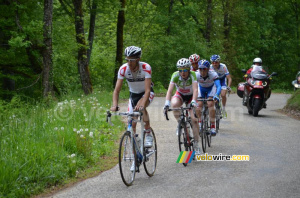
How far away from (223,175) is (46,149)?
10.3 ft

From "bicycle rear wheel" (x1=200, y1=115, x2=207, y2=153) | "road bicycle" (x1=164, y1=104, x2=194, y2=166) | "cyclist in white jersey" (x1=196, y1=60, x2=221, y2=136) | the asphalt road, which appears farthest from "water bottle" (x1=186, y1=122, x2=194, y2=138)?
"cyclist in white jersey" (x1=196, y1=60, x2=221, y2=136)

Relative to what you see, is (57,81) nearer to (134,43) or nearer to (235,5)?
(134,43)

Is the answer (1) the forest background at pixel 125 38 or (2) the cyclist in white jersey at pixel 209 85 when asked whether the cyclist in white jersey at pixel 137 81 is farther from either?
(1) the forest background at pixel 125 38

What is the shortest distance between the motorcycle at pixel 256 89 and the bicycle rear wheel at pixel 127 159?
9728 mm

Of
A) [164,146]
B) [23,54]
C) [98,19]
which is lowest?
[164,146]

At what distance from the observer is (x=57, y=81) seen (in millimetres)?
23312

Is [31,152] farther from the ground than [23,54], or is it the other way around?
[23,54]

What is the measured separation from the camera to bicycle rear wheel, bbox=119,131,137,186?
6.86 metres

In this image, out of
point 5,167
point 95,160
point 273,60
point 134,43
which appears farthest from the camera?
point 273,60

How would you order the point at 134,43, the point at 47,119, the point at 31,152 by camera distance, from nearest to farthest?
the point at 31,152, the point at 47,119, the point at 134,43

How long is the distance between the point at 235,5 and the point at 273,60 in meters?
9.97

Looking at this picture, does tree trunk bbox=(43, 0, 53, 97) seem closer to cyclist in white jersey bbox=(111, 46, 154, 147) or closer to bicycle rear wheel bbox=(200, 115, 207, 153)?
bicycle rear wheel bbox=(200, 115, 207, 153)

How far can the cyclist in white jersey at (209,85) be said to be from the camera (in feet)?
34.3

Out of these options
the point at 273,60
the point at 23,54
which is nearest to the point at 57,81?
the point at 23,54
